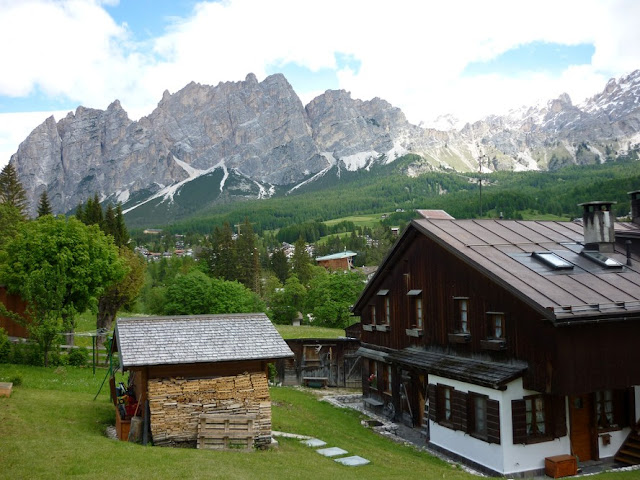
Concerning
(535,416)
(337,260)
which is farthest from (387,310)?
(337,260)

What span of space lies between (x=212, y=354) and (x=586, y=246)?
1605 centimetres

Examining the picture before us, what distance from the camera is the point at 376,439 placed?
23172mm

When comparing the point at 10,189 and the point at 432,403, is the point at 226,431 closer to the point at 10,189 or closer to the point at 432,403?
the point at 432,403

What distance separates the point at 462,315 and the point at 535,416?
4586 millimetres

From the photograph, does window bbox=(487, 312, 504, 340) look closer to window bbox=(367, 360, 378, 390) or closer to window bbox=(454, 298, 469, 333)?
window bbox=(454, 298, 469, 333)

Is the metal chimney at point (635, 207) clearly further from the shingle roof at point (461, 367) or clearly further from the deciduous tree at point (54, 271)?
the deciduous tree at point (54, 271)

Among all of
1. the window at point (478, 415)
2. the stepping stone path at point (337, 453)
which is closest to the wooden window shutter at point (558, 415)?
the window at point (478, 415)

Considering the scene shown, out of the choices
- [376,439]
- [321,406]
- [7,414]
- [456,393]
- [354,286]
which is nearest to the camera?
[7,414]

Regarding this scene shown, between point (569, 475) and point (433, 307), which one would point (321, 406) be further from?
point (569, 475)

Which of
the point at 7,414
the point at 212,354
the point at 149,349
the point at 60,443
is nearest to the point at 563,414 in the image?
the point at 212,354

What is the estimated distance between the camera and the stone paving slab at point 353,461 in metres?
18.1

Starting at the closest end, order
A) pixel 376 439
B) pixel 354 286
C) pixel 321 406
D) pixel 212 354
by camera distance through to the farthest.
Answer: pixel 212 354 < pixel 376 439 < pixel 321 406 < pixel 354 286

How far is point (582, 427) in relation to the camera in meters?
19.8

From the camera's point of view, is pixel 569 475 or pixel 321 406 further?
pixel 321 406
